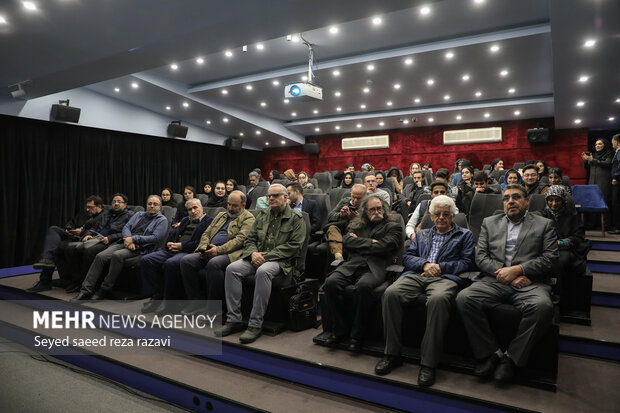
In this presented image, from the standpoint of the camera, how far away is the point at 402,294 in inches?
89.6

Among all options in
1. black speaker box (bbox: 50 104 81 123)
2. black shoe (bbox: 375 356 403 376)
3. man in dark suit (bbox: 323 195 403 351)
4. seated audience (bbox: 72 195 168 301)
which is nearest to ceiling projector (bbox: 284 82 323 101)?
seated audience (bbox: 72 195 168 301)

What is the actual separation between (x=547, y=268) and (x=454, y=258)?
1.72ft

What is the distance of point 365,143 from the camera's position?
38.7 feet

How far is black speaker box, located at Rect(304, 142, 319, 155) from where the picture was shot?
39.4 ft

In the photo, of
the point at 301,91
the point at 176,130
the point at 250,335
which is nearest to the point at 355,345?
the point at 250,335

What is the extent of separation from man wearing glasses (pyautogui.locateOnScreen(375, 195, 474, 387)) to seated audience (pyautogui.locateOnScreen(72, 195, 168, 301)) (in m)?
2.63

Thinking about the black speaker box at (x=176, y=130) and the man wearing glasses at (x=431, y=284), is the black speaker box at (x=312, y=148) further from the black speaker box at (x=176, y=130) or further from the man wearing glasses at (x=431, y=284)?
the man wearing glasses at (x=431, y=284)

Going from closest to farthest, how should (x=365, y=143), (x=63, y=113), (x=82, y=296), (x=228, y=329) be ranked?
(x=228, y=329) → (x=82, y=296) → (x=63, y=113) → (x=365, y=143)

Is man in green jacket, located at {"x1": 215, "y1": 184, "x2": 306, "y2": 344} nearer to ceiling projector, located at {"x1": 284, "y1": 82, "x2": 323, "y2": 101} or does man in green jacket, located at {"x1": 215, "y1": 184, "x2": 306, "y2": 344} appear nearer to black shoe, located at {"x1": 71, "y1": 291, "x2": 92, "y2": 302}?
black shoe, located at {"x1": 71, "y1": 291, "x2": 92, "y2": 302}

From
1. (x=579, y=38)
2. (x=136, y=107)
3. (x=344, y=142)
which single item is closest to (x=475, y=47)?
(x=579, y=38)

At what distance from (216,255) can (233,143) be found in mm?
8709

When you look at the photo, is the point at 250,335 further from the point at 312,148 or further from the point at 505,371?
the point at 312,148

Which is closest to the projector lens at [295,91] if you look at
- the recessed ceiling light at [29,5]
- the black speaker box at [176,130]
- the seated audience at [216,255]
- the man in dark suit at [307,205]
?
the man in dark suit at [307,205]

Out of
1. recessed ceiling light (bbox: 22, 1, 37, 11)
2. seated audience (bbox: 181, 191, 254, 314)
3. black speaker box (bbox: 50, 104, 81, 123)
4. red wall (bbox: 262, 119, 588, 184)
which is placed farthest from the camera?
red wall (bbox: 262, 119, 588, 184)
